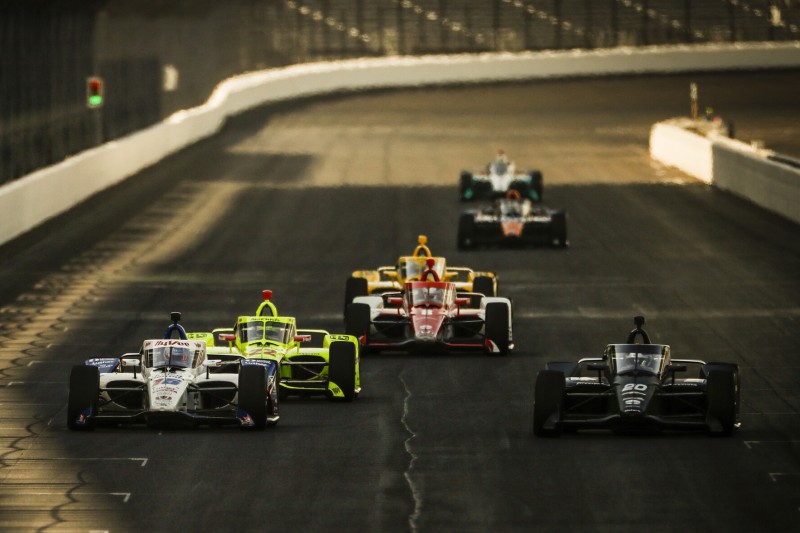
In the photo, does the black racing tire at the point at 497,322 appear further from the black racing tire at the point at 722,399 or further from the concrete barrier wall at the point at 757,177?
the concrete barrier wall at the point at 757,177

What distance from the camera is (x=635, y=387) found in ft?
57.7

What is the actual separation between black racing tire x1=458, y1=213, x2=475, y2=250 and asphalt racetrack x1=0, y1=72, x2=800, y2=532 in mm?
269

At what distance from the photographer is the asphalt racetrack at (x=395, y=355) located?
48.6 feet

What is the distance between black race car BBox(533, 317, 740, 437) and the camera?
17.3 m

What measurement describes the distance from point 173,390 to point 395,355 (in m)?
6.13

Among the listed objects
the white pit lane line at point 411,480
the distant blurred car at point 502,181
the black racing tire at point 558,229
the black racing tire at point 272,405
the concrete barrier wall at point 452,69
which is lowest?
the white pit lane line at point 411,480

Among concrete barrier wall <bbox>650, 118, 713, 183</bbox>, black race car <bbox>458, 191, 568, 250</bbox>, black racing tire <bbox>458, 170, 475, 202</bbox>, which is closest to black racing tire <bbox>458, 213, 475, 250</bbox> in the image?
black race car <bbox>458, 191, 568, 250</bbox>

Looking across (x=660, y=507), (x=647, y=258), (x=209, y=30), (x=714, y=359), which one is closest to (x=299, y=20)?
(x=209, y=30)

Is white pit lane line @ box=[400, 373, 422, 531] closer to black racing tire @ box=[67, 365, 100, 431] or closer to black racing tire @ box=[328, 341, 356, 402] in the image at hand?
black racing tire @ box=[328, 341, 356, 402]

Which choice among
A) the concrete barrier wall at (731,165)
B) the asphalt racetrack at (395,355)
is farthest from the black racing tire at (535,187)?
the concrete barrier wall at (731,165)

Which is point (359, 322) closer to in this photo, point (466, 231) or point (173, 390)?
point (173, 390)

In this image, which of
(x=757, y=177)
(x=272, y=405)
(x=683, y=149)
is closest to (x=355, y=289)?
(x=272, y=405)

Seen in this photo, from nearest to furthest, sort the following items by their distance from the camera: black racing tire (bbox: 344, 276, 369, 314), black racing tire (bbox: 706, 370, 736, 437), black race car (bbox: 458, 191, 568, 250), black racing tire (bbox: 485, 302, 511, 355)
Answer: black racing tire (bbox: 706, 370, 736, 437) → black racing tire (bbox: 485, 302, 511, 355) → black racing tire (bbox: 344, 276, 369, 314) → black race car (bbox: 458, 191, 568, 250)

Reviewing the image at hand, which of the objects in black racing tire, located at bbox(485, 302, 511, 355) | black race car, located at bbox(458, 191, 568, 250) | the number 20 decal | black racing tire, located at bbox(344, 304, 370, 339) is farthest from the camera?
black race car, located at bbox(458, 191, 568, 250)
